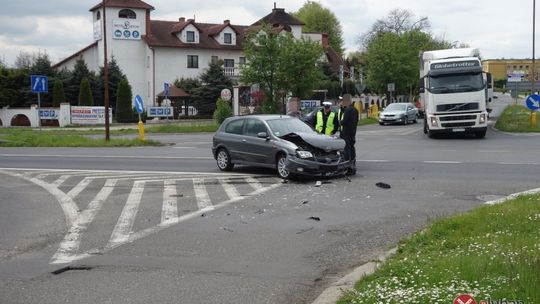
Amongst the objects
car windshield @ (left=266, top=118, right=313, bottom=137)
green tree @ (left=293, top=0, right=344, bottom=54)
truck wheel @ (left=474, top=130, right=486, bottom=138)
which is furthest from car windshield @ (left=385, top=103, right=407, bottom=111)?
green tree @ (left=293, top=0, right=344, bottom=54)

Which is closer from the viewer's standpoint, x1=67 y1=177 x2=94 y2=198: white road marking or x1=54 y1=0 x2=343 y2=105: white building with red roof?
x1=67 y1=177 x2=94 y2=198: white road marking

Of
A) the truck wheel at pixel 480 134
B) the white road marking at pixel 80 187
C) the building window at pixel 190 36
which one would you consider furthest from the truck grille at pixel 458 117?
the building window at pixel 190 36

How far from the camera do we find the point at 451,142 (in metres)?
25.4

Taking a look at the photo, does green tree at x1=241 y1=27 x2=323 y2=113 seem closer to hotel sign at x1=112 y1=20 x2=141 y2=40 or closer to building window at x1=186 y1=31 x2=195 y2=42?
building window at x1=186 y1=31 x2=195 y2=42

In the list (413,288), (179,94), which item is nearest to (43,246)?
(413,288)

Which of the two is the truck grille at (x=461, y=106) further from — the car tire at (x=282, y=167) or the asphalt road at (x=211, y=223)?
the car tire at (x=282, y=167)

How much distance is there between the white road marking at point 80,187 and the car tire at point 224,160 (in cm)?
339

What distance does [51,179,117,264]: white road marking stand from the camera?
792 centimetres

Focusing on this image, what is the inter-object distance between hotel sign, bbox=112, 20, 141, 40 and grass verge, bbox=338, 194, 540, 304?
62.0 meters

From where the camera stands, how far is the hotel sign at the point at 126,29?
6588 centimetres

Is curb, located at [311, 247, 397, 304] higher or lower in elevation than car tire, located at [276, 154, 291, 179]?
lower

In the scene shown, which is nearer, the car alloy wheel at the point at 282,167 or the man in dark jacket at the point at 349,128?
the car alloy wheel at the point at 282,167

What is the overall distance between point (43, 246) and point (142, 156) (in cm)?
1410

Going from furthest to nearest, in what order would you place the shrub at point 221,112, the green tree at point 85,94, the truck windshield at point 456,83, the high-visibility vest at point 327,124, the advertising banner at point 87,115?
the green tree at point 85,94, the advertising banner at point 87,115, the shrub at point 221,112, the truck windshield at point 456,83, the high-visibility vest at point 327,124
